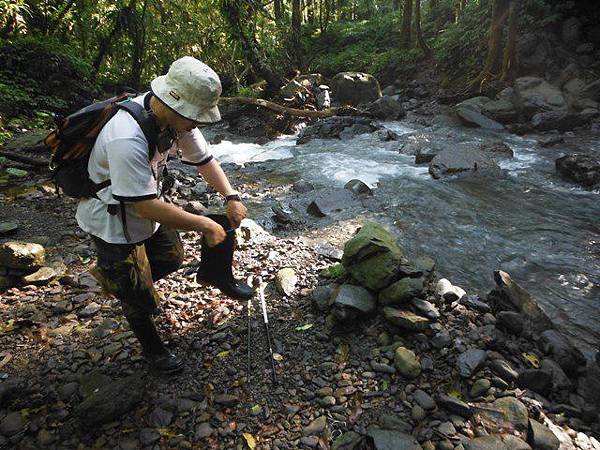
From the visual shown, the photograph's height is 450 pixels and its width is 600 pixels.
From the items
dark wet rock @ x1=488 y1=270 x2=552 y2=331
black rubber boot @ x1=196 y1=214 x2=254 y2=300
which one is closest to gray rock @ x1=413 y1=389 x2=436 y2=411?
dark wet rock @ x1=488 y1=270 x2=552 y2=331

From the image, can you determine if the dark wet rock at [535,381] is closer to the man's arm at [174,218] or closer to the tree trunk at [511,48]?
the man's arm at [174,218]

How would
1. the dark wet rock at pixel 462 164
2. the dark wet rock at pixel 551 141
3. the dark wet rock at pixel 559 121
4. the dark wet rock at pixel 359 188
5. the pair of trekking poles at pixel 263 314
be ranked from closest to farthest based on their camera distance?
the pair of trekking poles at pixel 263 314 < the dark wet rock at pixel 359 188 < the dark wet rock at pixel 462 164 < the dark wet rock at pixel 551 141 < the dark wet rock at pixel 559 121

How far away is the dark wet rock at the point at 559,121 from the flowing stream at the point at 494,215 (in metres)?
0.84

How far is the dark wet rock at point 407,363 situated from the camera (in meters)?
3.05

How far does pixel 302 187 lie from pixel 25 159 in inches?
219

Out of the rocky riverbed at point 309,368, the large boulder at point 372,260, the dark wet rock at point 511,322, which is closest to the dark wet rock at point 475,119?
the rocky riverbed at point 309,368

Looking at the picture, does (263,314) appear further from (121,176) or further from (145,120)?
(145,120)

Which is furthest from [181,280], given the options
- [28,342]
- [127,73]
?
[127,73]

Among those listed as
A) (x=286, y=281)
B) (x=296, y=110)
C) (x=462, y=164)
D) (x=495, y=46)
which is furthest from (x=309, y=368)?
(x=495, y=46)

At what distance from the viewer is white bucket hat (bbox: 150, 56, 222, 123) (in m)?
2.27

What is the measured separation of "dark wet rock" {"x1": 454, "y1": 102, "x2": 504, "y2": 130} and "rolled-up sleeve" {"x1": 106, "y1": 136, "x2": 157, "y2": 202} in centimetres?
1223

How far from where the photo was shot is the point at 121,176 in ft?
7.14

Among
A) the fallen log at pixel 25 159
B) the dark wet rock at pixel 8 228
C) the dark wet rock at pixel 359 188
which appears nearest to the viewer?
the dark wet rock at pixel 8 228

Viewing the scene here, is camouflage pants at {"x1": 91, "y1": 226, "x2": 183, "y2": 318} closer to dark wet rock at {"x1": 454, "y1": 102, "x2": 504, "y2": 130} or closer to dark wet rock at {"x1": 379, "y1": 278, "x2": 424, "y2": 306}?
dark wet rock at {"x1": 379, "y1": 278, "x2": 424, "y2": 306}
